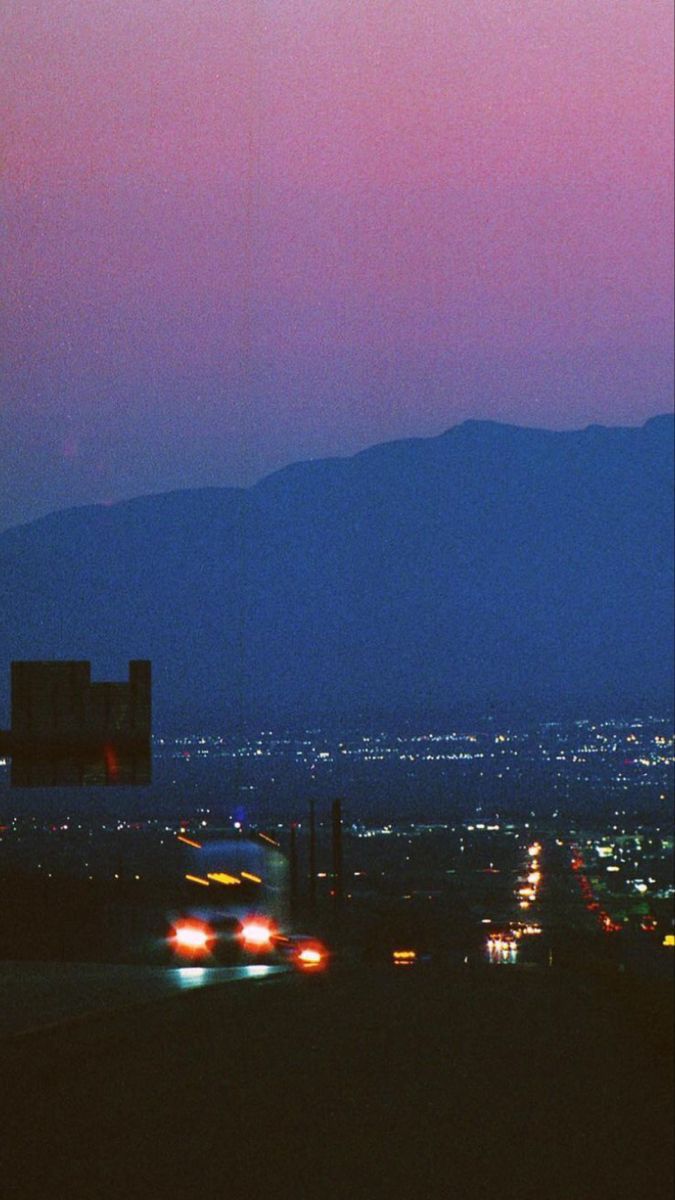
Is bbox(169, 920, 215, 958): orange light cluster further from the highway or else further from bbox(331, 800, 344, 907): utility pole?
bbox(331, 800, 344, 907): utility pole

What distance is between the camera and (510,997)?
2111 cm

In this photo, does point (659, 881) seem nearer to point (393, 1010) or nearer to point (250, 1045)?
point (393, 1010)

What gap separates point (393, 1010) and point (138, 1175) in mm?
9561

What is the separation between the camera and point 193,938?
31.7 m

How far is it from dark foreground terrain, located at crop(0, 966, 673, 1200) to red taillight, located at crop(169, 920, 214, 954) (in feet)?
36.5

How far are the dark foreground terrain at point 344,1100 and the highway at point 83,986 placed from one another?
45 cm

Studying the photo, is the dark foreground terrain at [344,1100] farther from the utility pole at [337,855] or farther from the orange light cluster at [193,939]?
the utility pole at [337,855]

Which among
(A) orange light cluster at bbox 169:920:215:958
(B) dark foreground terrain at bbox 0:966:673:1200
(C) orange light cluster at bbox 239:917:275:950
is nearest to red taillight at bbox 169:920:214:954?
(A) orange light cluster at bbox 169:920:215:958

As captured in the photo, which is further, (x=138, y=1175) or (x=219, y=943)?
(x=219, y=943)

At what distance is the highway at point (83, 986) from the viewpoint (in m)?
17.2

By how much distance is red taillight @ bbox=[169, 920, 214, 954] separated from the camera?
1233 inches

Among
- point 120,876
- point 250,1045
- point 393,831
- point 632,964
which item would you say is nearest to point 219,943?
point 632,964

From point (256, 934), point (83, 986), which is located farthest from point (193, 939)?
point (83, 986)

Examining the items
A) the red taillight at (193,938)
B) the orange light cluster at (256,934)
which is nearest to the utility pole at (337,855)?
the red taillight at (193,938)
